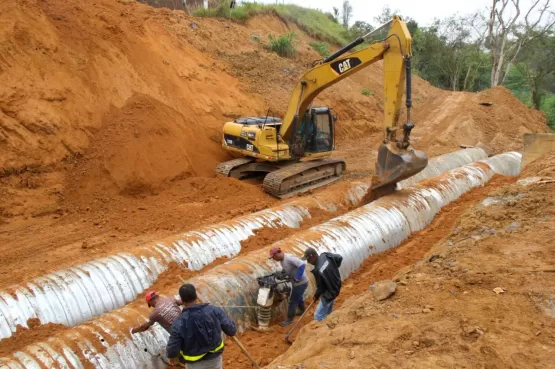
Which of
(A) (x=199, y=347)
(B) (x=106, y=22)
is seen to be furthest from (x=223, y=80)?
(A) (x=199, y=347)

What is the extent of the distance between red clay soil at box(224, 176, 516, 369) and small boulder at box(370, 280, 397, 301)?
67.4 inches

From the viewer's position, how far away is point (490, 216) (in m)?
8.34

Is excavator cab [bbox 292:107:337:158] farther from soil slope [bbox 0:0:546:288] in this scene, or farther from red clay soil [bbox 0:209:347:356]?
red clay soil [bbox 0:209:347:356]

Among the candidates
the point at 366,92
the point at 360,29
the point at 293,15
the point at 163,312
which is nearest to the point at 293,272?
the point at 163,312

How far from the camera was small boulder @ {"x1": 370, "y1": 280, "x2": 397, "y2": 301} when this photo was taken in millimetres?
5828

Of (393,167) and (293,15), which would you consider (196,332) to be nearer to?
(393,167)

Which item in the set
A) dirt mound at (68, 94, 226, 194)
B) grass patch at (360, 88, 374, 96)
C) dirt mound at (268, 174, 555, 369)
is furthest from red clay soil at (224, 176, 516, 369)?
grass patch at (360, 88, 374, 96)

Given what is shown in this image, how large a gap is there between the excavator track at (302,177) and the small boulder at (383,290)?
7.65 meters

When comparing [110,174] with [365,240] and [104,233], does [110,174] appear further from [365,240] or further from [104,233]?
[365,240]

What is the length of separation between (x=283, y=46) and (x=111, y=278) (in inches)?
854

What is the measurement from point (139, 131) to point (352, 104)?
14601 mm

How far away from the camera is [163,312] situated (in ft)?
18.2

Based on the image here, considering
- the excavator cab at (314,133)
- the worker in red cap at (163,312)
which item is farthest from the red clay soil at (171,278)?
the excavator cab at (314,133)

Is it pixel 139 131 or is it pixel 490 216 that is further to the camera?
pixel 139 131
